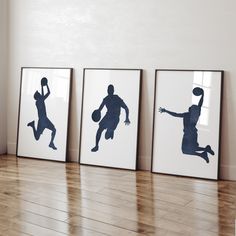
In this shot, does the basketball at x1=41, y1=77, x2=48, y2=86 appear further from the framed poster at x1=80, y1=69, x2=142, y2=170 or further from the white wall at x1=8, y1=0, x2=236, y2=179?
the framed poster at x1=80, y1=69, x2=142, y2=170

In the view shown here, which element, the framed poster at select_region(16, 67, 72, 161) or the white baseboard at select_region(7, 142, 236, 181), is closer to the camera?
the white baseboard at select_region(7, 142, 236, 181)

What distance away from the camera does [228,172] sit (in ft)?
11.9

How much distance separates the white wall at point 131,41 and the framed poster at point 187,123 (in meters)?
0.08

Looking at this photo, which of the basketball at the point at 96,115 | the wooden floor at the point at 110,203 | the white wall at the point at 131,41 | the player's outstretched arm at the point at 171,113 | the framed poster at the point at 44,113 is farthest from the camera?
the framed poster at the point at 44,113

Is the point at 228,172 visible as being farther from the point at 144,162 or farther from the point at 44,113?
the point at 44,113

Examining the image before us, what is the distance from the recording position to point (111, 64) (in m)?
4.03

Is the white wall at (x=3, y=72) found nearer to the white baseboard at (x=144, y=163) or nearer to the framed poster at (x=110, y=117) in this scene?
the white baseboard at (x=144, y=163)

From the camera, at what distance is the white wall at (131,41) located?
11.8ft

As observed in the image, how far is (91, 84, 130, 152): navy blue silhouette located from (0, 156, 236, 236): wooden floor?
0.40m

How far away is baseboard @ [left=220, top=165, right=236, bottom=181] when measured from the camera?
361 centimetres

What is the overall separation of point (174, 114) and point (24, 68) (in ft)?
6.03

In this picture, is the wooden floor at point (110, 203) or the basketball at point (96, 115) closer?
the wooden floor at point (110, 203)

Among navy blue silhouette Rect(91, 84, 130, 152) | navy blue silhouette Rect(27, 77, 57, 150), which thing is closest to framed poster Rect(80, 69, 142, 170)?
navy blue silhouette Rect(91, 84, 130, 152)

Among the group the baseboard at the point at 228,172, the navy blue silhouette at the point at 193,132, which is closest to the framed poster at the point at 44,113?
the navy blue silhouette at the point at 193,132
